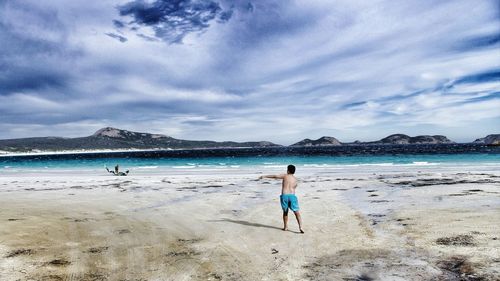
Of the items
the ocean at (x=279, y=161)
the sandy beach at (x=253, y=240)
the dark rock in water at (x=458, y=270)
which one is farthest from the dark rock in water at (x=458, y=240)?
the ocean at (x=279, y=161)

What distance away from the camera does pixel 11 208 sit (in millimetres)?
14578

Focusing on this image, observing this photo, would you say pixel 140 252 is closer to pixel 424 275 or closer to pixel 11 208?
pixel 424 275

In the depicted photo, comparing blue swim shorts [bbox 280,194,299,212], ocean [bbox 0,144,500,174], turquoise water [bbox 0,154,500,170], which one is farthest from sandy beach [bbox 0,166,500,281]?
turquoise water [bbox 0,154,500,170]

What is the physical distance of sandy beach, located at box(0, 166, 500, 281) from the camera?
22.1 ft

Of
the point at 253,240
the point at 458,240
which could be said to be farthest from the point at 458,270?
the point at 253,240

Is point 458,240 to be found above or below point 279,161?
below

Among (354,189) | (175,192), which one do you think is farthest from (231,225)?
(354,189)

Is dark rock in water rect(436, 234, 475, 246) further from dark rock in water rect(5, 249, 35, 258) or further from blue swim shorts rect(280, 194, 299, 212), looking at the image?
dark rock in water rect(5, 249, 35, 258)

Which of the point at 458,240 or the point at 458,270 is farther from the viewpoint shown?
the point at 458,240

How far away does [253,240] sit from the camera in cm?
911

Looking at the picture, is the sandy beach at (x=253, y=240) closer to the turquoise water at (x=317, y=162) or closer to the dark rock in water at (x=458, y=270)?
the dark rock in water at (x=458, y=270)

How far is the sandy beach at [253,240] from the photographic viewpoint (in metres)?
6.73

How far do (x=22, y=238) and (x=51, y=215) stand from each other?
359 centimetres

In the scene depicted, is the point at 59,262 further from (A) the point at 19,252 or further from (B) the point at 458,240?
(B) the point at 458,240
